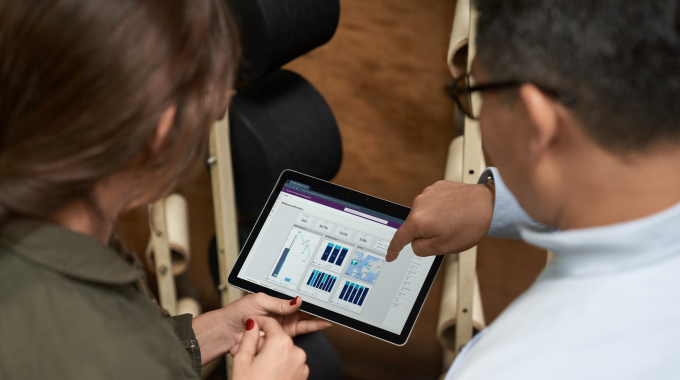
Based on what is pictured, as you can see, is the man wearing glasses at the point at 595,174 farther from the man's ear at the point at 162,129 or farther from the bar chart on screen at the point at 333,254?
the bar chart on screen at the point at 333,254

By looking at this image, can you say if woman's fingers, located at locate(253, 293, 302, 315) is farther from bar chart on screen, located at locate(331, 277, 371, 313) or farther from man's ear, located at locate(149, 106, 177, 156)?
man's ear, located at locate(149, 106, 177, 156)

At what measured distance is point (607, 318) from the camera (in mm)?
432

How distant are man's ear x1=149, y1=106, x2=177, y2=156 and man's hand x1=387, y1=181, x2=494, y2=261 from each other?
0.39 meters

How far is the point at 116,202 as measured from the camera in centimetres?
55

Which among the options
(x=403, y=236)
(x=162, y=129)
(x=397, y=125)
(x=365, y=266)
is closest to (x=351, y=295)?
(x=365, y=266)

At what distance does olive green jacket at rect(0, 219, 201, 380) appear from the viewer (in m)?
0.47

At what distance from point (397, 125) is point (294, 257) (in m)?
0.72

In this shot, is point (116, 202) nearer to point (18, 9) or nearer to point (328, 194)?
point (18, 9)

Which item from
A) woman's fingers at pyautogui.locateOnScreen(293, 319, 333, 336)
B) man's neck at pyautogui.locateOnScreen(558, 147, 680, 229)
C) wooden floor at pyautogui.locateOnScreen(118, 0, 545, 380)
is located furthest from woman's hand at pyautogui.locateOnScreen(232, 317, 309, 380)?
wooden floor at pyautogui.locateOnScreen(118, 0, 545, 380)

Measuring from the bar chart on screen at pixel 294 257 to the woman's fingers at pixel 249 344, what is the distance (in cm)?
15

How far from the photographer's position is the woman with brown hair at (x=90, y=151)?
1.45ft

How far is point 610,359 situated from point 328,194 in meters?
0.58

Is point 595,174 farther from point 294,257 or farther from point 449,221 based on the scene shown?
point 294,257

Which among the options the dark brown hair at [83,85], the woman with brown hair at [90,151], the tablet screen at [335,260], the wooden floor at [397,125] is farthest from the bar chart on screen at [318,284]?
the wooden floor at [397,125]
